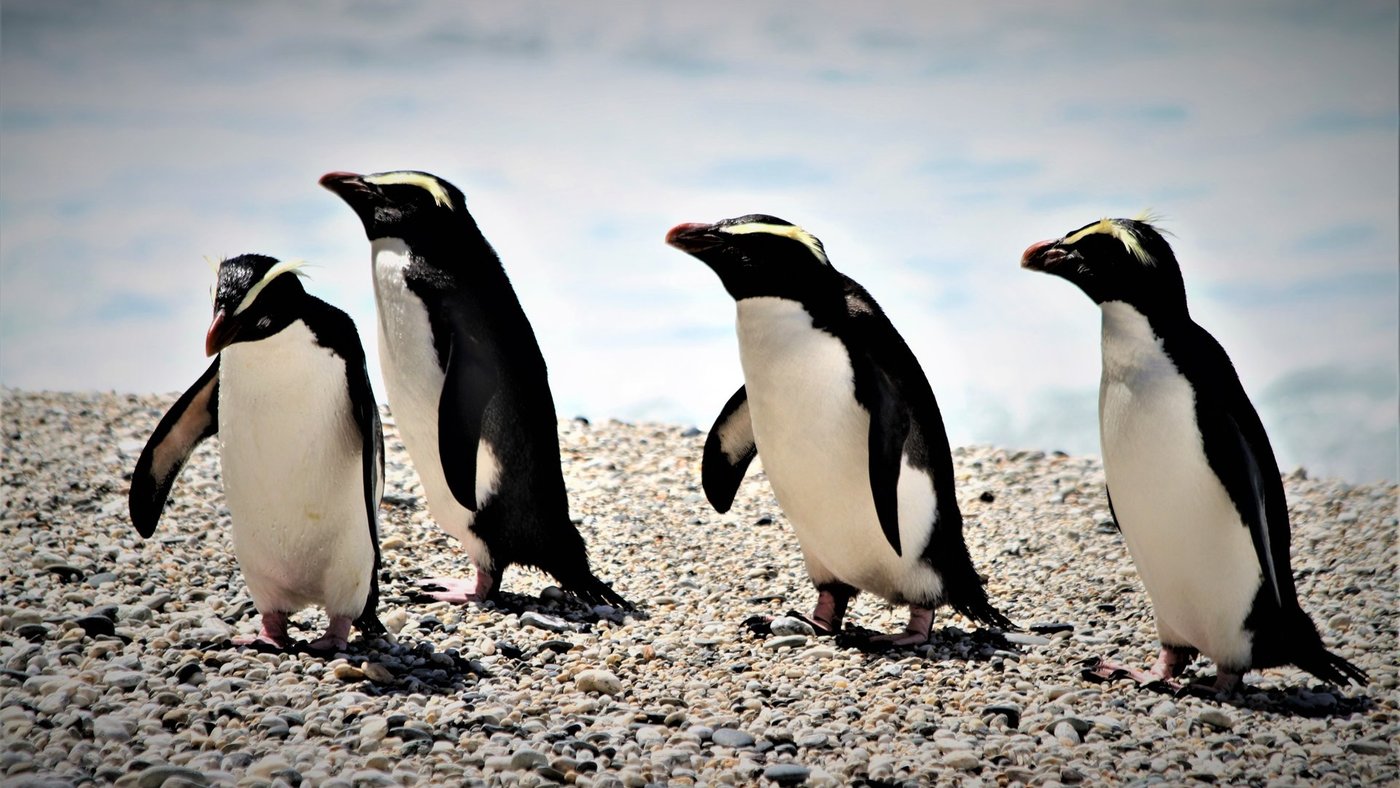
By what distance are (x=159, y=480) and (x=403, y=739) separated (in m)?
1.49

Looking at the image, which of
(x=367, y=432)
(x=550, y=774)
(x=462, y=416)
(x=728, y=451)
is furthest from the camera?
(x=728, y=451)

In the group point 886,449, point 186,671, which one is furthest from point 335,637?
point 886,449

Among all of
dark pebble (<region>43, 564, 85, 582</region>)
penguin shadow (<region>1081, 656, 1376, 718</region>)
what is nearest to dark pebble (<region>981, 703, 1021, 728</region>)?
penguin shadow (<region>1081, 656, 1376, 718</region>)

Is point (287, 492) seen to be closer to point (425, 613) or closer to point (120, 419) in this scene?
point (425, 613)

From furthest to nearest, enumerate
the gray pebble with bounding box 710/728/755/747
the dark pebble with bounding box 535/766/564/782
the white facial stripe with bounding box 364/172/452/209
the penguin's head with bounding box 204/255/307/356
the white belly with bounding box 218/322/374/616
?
the white facial stripe with bounding box 364/172/452/209, the white belly with bounding box 218/322/374/616, the penguin's head with bounding box 204/255/307/356, the gray pebble with bounding box 710/728/755/747, the dark pebble with bounding box 535/766/564/782

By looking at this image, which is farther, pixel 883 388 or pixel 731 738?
pixel 883 388

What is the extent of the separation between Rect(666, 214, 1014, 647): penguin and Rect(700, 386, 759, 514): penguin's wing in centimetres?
45

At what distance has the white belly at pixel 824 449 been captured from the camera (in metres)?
4.15

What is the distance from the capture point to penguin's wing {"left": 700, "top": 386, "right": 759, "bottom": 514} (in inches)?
189

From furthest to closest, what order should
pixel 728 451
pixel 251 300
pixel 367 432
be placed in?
pixel 728 451 → pixel 367 432 → pixel 251 300

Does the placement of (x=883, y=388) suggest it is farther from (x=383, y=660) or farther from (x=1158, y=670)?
(x=383, y=660)

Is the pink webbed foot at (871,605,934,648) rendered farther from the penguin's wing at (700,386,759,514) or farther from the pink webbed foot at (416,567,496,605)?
the pink webbed foot at (416,567,496,605)

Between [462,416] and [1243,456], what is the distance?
244 centimetres

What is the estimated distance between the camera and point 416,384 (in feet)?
14.8
